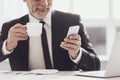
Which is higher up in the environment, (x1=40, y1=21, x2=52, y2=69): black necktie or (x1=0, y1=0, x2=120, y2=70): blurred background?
(x1=0, y1=0, x2=120, y2=70): blurred background

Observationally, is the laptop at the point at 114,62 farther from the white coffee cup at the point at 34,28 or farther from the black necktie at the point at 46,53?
the black necktie at the point at 46,53

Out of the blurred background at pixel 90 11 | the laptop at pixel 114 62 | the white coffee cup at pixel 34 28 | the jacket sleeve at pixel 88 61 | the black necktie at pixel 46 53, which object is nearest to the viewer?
the laptop at pixel 114 62

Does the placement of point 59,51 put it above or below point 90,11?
below

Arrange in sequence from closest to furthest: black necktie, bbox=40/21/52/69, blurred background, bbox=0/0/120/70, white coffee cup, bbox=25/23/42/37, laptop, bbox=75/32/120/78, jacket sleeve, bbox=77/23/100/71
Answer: laptop, bbox=75/32/120/78
white coffee cup, bbox=25/23/42/37
jacket sleeve, bbox=77/23/100/71
black necktie, bbox=40/21/52/69
blurred background, bbox=0/0/120/70

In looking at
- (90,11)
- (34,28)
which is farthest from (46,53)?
(90,11)

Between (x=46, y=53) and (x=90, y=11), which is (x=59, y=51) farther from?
(x=90, y=11)

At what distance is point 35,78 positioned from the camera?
1533 millimetres

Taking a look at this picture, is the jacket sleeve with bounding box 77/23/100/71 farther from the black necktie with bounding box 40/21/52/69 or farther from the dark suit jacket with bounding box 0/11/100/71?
the black necktie with bounding box 40/21/52/69

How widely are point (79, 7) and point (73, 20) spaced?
1314 millimetres

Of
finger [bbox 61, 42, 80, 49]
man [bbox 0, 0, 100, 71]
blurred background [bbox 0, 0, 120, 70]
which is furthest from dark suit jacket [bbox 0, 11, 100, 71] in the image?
blurred background [bbox 0, 0, 120, 70]

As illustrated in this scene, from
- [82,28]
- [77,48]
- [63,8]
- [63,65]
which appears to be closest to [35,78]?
[77,48]

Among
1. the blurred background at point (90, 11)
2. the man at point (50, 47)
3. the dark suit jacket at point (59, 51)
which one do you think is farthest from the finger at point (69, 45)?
Answer: the blurred background at point (90, 11)

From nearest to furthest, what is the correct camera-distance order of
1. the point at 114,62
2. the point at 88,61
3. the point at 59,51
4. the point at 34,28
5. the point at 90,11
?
the point at 114,62
the point at 34,28
the point at 88,61
the point at 59,51
the point at 90,11

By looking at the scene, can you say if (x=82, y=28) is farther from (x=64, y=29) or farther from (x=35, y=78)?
(x=35, y=78)
